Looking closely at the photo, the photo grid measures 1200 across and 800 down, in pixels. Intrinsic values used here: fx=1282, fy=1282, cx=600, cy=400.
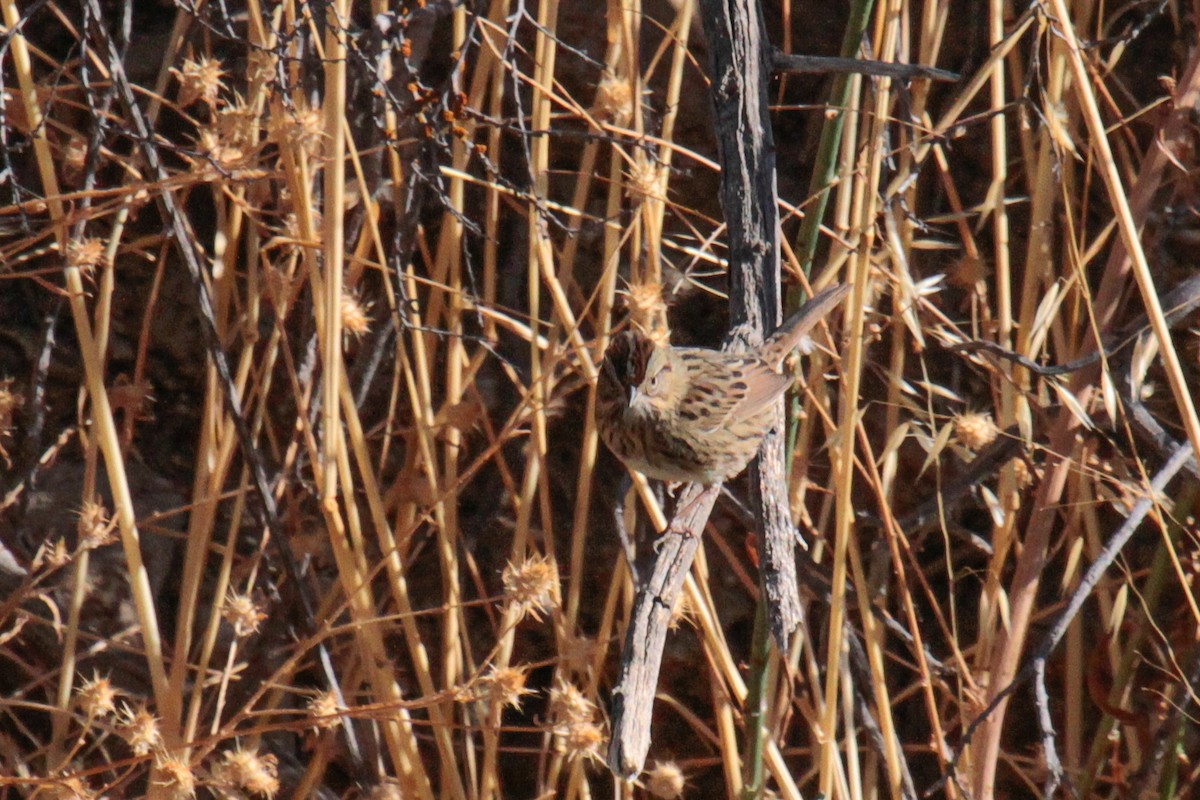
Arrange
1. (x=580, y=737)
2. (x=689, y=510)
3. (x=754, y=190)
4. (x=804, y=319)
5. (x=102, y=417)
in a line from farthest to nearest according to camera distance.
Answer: (x=689, y=510)
(x=804, y=319)
(x=102, y=417)
(x=580, y=737)
(x=754, y=190)

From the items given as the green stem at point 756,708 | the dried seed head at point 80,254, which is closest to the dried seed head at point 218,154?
the dried seed head at point 80,254

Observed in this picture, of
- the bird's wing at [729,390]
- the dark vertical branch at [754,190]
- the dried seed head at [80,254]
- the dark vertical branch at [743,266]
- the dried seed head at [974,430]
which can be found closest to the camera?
the dark vertical branch at [743,266]

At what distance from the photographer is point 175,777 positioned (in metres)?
2.03

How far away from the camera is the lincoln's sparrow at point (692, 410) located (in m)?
2.40

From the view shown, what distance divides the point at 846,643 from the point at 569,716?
0.68 m

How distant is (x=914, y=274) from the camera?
2715 mm

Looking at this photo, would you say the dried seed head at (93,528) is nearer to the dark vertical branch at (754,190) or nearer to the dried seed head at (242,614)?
the dried seed head at (242,614)

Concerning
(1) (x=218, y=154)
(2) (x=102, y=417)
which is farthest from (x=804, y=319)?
(2) (x=102, y=417)

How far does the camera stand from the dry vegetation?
82.9 inches

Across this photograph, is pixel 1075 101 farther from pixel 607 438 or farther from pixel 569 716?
pixel 569 716

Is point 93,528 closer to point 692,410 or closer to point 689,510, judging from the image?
point 689,510

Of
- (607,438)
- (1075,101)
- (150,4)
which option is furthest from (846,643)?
(150,4)

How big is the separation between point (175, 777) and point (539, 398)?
886 mm

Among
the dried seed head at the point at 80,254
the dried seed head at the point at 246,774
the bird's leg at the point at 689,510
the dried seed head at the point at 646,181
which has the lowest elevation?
the dried seed head at the point at 246,774
